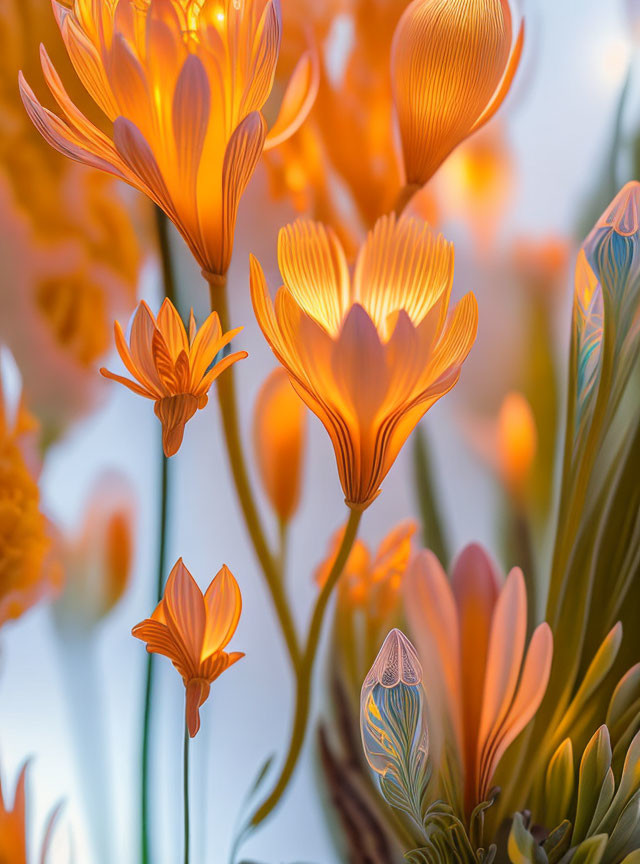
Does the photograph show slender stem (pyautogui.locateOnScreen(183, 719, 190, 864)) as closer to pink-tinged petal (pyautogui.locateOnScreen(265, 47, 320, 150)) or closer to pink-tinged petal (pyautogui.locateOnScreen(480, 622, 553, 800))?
pink-tinged petal (pyautogui.locateOnScreen(480, 622, 553, 800))

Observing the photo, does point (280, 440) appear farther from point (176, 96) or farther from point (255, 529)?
point (176, 96)

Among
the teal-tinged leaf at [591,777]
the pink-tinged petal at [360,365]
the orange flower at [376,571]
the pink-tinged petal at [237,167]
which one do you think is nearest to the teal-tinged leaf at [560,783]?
the teal-tinged leaf at [591,777]

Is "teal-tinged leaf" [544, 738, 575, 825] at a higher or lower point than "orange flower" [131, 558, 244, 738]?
lower

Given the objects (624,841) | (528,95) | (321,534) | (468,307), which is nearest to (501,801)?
(624,841)

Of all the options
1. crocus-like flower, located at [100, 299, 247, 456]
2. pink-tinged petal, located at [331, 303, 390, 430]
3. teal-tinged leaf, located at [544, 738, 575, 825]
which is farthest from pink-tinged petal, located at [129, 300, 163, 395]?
teal-tinged leaf, located at [544, 738, 575, 825]

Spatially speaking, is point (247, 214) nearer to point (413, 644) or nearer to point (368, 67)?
point (368, 67)

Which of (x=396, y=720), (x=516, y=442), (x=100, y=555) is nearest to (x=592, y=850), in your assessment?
(x=396, y=720)
